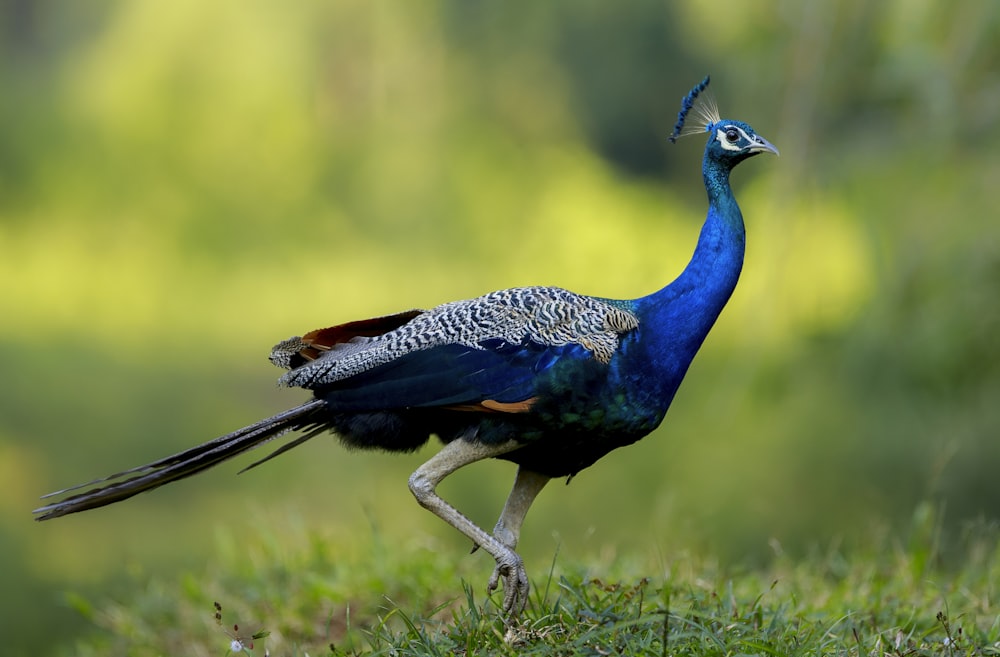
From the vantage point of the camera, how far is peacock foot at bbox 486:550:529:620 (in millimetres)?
3291

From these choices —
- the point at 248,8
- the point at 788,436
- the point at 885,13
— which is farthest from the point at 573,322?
the point at 248,8

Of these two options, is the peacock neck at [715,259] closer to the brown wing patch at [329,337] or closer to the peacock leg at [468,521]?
the peacock leg at [468,521]

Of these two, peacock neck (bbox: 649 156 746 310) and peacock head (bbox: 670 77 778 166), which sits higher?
peacock head (bbox: 670 77 778 166)

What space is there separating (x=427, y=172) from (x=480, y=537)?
26.3 ft

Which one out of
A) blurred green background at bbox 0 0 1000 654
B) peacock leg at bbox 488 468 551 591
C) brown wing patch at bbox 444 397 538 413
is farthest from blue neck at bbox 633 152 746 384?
blurred green background at bbox 0 0 1000 654

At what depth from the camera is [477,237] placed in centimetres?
1051

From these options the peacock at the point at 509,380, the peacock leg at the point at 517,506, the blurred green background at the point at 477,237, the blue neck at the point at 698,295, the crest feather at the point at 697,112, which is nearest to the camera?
the peacock at the point at 509,380

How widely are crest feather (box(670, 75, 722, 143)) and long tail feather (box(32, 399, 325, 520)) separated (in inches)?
53.8

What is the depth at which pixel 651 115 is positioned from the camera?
11016 mm

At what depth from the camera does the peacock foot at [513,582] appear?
3291 millimetres

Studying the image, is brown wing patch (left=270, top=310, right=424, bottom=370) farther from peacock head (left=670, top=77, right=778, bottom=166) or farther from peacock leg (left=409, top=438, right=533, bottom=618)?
peacock head (left=670, top=77, right=778, bottom=166)

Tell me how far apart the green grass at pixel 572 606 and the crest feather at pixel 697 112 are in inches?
53.4

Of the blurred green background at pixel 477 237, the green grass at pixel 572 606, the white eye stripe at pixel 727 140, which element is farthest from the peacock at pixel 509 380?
the blurred green background at pixel 477 237

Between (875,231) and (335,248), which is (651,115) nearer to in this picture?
(335,248)
